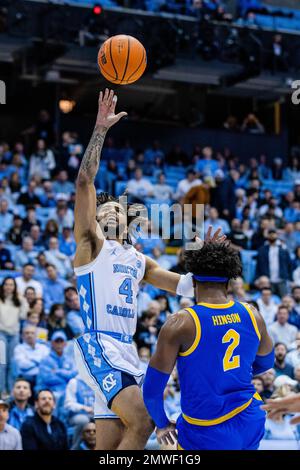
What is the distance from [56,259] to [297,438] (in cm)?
520

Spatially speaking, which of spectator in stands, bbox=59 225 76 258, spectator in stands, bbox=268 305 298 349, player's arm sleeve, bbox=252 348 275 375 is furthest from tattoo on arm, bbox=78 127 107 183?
spectator in stands, bbox=59 225 76 258

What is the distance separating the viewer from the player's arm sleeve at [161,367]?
16.6 feet

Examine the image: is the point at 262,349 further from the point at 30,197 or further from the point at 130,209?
the point at 30,197

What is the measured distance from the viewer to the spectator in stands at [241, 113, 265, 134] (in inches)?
966

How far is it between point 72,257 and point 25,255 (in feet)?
2.66

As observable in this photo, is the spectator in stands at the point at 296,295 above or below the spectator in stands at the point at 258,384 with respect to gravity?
above

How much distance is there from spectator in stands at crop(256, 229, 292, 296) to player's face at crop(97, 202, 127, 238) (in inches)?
362

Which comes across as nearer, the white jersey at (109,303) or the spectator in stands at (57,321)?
the white jersey at (109,303)

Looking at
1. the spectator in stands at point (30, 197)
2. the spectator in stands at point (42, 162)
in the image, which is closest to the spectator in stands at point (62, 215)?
the spectator in stands at point (30, 197)

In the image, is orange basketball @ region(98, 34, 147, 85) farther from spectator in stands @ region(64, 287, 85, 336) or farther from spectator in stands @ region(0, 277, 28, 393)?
spectator in stands @ region(64, 287, 85, 336)

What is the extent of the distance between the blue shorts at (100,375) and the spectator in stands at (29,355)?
500 centimetres

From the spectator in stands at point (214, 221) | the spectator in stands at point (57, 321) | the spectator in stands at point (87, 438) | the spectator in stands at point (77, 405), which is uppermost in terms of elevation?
the spectator in stands at point (214, 221)

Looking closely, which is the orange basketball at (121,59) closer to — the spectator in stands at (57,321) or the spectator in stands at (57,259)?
the spectator in stands at (57,321)
